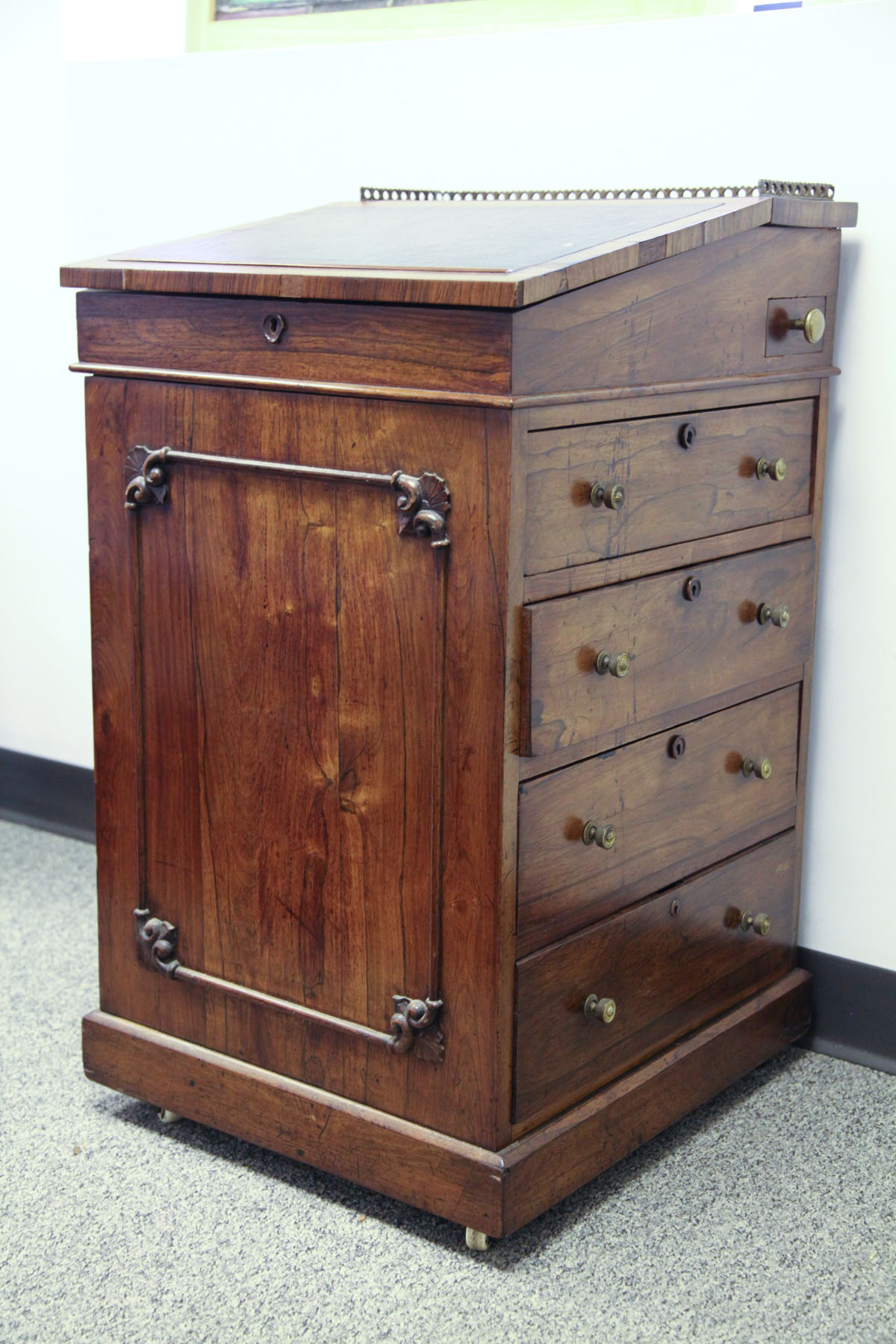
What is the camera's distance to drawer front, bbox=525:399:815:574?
1466 mm

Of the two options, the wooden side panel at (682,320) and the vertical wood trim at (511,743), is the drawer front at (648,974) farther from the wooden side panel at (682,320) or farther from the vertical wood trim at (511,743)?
the wooden side panel at (682,320)

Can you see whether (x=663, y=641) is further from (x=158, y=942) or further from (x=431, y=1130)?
(x=158, y=942)

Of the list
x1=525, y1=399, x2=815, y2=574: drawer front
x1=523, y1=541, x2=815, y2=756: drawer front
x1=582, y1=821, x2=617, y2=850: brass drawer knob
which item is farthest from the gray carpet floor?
x1=525, y1=399, x2=815, y2=574: drawer front

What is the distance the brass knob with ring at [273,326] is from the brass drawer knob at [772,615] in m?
0.69

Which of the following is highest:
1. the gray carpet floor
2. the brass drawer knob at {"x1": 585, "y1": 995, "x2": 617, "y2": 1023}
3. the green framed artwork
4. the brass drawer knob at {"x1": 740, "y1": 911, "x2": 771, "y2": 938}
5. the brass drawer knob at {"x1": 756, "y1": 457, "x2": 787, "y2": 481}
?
the green framed artwork

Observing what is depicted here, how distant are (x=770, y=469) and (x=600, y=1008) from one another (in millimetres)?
669

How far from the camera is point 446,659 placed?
1483mm

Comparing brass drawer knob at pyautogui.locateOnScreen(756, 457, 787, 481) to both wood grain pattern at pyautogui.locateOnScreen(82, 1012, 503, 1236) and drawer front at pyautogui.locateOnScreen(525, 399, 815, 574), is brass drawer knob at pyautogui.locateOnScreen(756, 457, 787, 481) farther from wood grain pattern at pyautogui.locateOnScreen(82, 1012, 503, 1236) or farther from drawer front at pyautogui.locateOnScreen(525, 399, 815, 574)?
wood grain pattern at pyautogui.locateOnScreen(82, 1012, 503, 1236)

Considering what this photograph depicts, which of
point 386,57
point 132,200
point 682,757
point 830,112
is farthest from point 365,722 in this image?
point 132,200

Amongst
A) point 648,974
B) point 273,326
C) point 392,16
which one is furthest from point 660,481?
point 392,16

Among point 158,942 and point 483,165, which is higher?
point 483,165

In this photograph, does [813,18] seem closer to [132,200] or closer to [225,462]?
[225,462]

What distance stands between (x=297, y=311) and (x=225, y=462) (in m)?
0.18

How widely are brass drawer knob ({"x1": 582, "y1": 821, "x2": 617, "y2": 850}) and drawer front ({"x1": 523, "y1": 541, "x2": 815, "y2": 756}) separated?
0.10m
